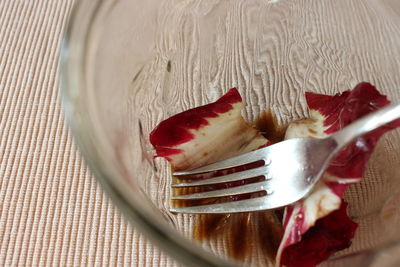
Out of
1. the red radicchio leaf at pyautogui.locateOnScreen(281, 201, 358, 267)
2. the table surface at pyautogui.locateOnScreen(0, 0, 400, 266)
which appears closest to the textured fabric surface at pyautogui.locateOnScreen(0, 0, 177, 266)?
the table surface at pyautogui.locateOnScreen(0, 0, 400, 266)

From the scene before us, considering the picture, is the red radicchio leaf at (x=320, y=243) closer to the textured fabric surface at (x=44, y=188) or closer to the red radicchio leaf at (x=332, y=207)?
the red radicchio leaf at (x=332, y=207)

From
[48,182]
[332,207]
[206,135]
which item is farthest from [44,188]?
[332,207]

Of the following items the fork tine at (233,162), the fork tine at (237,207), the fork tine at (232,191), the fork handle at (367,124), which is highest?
the fork handle at (367,124)

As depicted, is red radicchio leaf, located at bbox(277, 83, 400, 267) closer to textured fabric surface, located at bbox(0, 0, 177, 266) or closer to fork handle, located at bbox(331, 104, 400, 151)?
fork handle, located at bbox(331, 104, 400, 151)

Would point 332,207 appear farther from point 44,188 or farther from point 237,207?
point 44,188

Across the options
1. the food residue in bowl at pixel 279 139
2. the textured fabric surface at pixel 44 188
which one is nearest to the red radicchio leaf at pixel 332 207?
the food residue in bowl at pixel 279 139

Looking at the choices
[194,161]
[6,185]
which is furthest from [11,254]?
[194,161]
